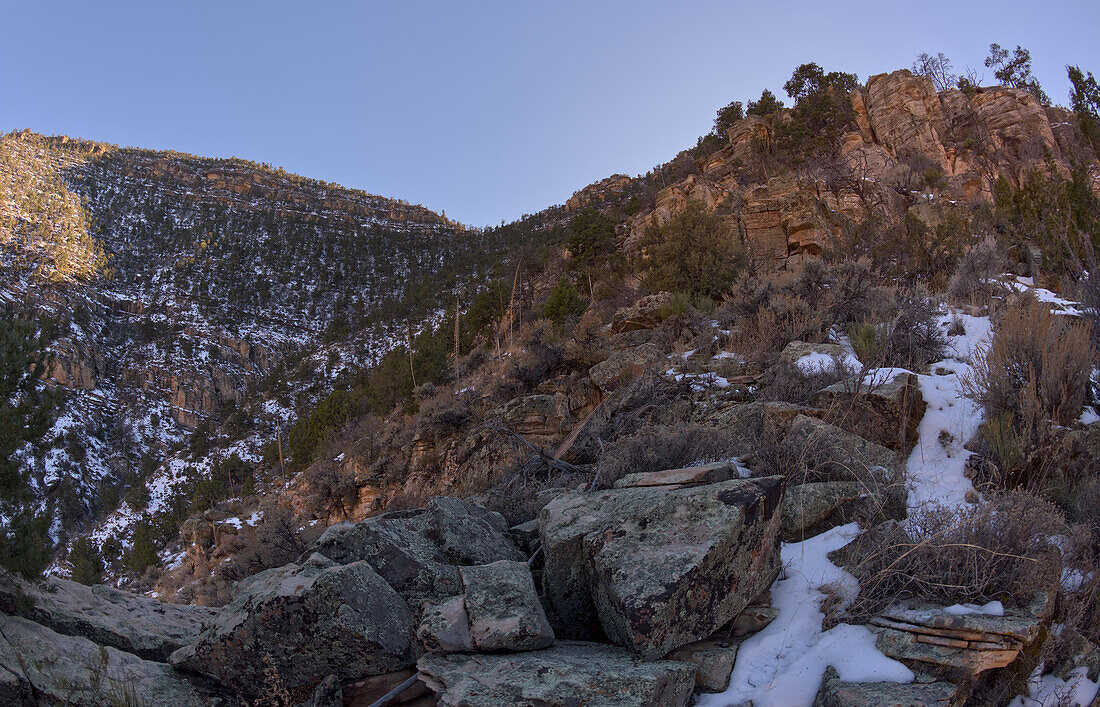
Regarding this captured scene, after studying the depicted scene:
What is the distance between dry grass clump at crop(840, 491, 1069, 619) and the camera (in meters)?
2.63

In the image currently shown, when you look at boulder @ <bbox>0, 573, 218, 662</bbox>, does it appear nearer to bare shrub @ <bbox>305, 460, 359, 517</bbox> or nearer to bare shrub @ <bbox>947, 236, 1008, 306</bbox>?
bare shrub @ <bbox>305, 460, 359, 517</bbox>

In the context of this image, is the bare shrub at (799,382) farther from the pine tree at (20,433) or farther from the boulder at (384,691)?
the pine tree at (20,433)

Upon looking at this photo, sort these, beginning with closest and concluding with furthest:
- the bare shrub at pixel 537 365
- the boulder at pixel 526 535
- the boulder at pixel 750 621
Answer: the boulder at pixel 750 621
the boulder at pixel 526 535
the bare shrub at pixel 537 365

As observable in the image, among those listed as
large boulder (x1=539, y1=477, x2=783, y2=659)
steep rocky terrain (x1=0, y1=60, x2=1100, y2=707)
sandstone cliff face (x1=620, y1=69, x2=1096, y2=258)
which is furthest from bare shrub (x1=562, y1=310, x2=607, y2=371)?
sandstone cliff face (x1=620, y1=69, x2=1096, y2=258)

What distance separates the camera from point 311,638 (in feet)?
9.46

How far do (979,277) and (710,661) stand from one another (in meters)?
9.08

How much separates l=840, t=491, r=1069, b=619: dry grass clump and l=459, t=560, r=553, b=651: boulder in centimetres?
169

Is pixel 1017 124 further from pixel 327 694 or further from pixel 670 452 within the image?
pixel 327 694

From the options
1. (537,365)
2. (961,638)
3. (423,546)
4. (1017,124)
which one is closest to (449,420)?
(537,365)

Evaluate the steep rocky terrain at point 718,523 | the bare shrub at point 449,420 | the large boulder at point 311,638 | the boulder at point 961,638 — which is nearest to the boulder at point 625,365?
the steep rocky terrain at point 718,523

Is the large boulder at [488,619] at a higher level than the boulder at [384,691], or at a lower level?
higher

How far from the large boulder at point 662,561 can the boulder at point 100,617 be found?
2.63 meters

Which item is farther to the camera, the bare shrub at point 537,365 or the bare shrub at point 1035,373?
the bare shrub at point 537,365

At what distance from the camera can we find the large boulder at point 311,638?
287 centimetres
